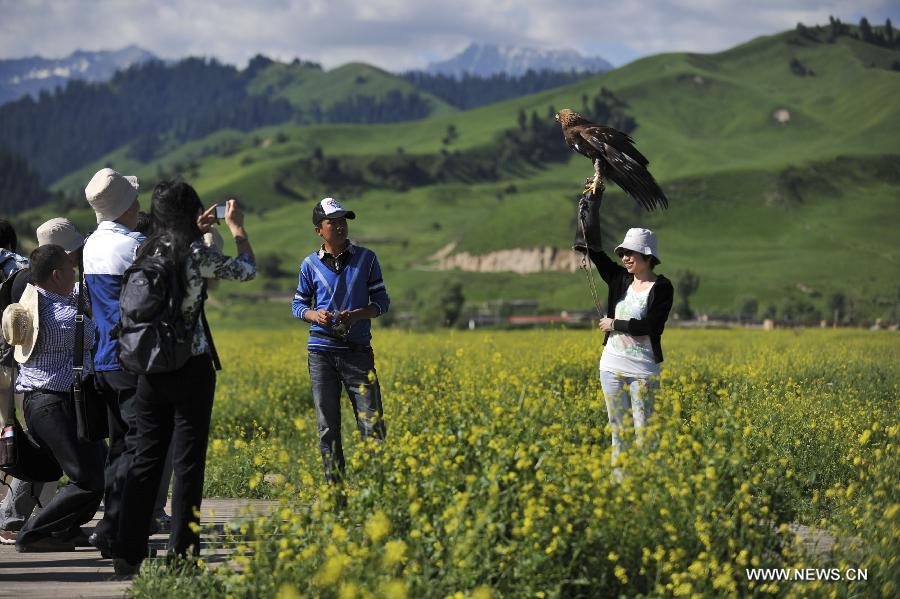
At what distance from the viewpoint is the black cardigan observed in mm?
8672

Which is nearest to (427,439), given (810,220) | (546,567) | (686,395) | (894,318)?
(546,567)

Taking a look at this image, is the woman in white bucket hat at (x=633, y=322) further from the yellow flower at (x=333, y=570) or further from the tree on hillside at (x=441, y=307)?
the tree on hillside at (x=441, y=307)

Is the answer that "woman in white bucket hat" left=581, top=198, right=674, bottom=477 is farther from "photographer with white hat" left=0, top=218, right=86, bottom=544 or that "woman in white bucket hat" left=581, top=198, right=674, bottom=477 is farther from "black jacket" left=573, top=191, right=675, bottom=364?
"photographer with white hat" left=0, top=218, right=86, bottom=544

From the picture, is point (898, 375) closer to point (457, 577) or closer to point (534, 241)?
point (457, 577)

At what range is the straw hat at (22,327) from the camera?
335 inches

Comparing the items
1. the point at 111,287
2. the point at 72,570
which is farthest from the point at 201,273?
the point at 72,570

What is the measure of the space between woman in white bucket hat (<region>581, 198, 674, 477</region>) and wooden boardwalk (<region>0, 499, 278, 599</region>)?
2.95 meters

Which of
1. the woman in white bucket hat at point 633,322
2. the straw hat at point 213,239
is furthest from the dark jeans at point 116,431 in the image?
the woman in white bucket hat at point 633,322

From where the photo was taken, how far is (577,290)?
402 feet

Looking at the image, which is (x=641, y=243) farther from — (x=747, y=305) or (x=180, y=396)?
(x=747, y=305)

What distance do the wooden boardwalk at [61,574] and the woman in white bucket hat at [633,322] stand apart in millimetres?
2954

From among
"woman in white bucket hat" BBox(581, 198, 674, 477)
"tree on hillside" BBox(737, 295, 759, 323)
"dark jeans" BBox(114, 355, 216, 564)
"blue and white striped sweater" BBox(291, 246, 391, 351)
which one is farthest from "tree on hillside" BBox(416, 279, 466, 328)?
"dark jeans" BBox(114, 355, 216, 564)

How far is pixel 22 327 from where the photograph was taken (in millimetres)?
8531

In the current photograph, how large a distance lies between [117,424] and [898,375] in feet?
42.9
